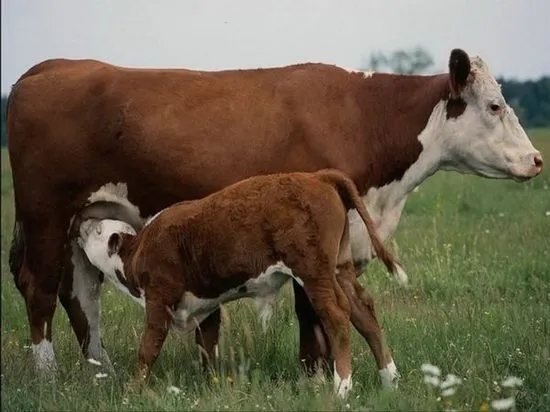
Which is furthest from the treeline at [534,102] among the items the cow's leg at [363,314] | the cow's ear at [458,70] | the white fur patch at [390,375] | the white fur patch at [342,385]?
the white fur patch at [342,385]

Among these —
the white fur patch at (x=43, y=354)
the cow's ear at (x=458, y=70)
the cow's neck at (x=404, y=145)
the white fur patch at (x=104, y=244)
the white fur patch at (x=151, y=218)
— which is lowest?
the white fur patch at (x=43, y=354)

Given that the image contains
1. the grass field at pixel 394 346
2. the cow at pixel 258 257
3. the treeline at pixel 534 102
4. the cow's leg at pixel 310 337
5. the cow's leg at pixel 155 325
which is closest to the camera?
the grass field at pixel 394 346

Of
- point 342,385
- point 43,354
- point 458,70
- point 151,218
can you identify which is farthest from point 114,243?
point 458,70

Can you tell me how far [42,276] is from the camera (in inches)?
277

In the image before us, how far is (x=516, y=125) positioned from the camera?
690 cm

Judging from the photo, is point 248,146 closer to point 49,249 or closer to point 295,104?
point 295,104

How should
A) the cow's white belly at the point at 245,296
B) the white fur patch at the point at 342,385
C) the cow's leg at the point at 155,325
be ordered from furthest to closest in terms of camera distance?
the cow's leg at the point at 155,325
the cow's white belly at the point at 245,296
the white fur patch at the point at 342,385

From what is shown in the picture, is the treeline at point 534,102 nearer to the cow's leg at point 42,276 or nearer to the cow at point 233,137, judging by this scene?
the cow at point 233,137

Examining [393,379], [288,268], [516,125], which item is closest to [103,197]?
[288,268]

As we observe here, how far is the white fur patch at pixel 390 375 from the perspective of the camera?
583cm

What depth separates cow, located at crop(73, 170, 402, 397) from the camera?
5.67 metres

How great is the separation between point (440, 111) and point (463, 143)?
10.3 inches

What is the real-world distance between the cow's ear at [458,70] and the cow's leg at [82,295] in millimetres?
2776

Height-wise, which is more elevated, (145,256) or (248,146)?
(248,146)
